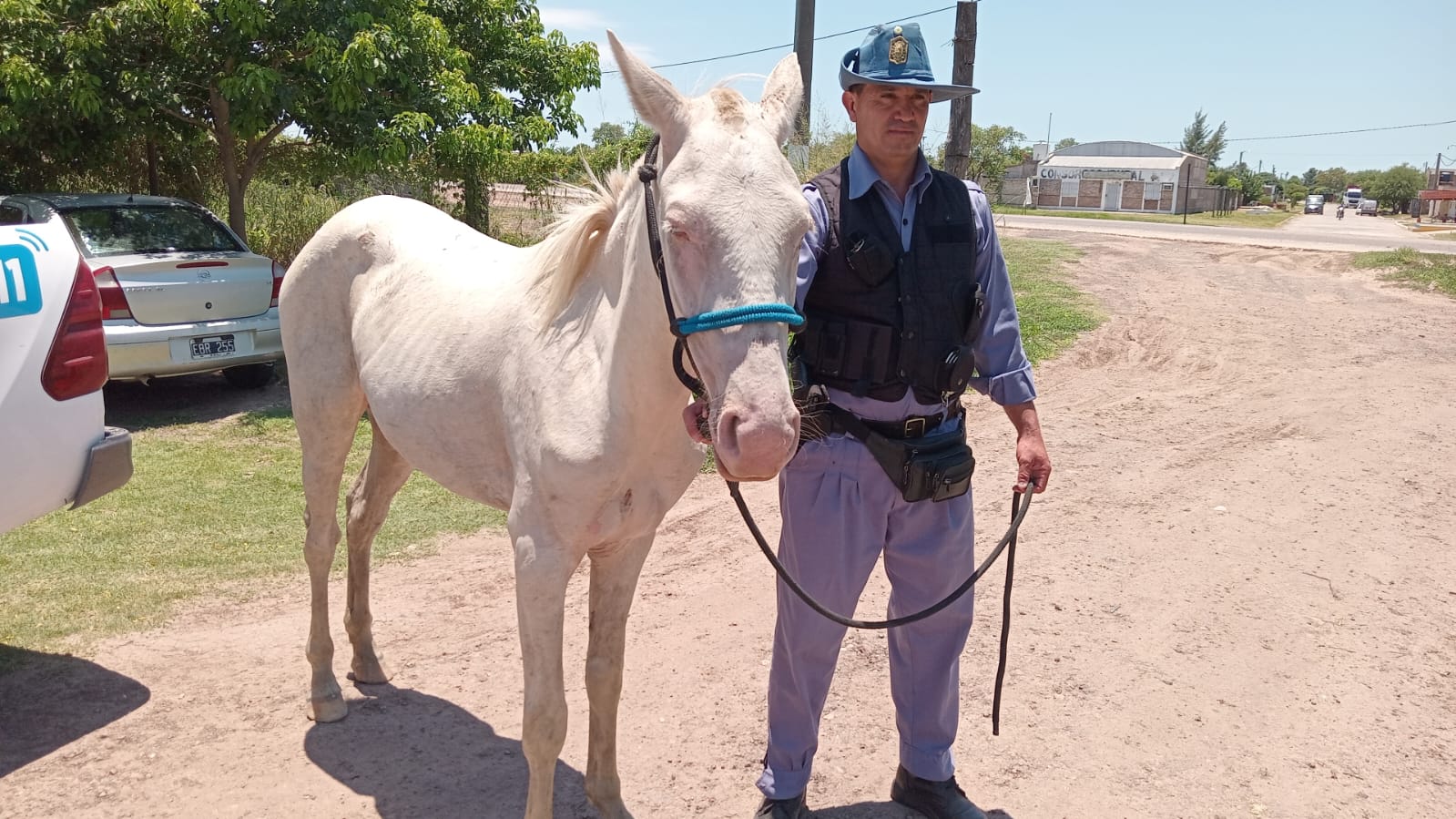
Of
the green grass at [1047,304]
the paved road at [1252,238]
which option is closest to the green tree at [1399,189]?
the paved road at [1252,238]

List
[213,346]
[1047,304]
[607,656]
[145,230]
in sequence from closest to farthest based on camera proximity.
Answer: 1. [607,656]
2. [213,346]
3. [145,230]
4. [1047,304]

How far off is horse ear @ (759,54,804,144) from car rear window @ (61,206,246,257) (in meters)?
6.97

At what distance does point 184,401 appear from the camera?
8328mm

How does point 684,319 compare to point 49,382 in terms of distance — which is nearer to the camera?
point 684,319

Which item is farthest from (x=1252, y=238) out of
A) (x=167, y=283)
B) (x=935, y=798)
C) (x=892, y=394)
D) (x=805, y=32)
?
(x=892, y=394)

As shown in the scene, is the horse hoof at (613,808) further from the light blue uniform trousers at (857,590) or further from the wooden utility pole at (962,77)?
the wooden utility pole at (962,77)

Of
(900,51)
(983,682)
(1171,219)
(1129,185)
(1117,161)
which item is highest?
(1117,161)

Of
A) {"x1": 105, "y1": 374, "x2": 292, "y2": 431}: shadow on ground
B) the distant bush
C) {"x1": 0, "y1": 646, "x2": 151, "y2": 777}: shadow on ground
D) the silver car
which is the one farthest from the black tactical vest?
the distant bush

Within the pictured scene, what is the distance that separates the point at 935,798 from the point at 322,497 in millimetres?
2466

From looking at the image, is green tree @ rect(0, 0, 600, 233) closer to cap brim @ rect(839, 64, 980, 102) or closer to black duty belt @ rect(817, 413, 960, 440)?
cap brim @ rect(839, 64, 980, 102)

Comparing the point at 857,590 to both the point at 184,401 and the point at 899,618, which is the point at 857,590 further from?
the point at 184,401

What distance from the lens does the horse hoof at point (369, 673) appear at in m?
3.88

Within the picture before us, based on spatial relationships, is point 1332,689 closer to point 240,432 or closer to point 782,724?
point 782,724

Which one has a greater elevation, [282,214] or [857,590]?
[282,214]
